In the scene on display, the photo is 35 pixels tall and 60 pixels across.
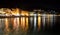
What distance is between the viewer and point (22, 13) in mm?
61625

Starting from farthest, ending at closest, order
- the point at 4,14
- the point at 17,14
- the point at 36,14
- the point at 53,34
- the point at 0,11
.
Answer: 1. the point at 36,14
2. the point at 17,14
3. the point at 4,14
4. the point at 0,11
5. the point at 53,34

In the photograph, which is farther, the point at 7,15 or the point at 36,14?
the point at 36,14

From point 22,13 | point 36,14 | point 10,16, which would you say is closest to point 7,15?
point 10,16

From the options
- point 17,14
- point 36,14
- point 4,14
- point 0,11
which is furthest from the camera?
point 36,14

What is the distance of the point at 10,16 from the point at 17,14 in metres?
3.91

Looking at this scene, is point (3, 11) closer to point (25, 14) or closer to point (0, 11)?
point (0, 11)

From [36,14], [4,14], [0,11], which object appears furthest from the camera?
[36,14]

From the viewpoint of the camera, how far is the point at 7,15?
58.2 meters

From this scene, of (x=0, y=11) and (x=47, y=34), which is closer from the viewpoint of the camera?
(x=47, y=34)

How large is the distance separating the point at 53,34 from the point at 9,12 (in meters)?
42.9

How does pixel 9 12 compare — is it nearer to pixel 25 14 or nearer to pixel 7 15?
pixel 7 15

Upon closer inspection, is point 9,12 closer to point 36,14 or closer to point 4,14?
point 4,14

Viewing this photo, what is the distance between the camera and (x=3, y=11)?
5378 centimetres

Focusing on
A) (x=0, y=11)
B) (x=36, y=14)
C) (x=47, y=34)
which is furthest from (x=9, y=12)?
(x=47, y=34)
